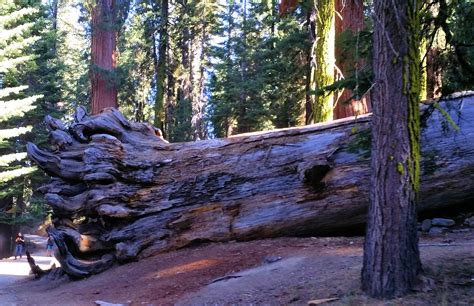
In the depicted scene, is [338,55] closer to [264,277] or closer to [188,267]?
[188,267]

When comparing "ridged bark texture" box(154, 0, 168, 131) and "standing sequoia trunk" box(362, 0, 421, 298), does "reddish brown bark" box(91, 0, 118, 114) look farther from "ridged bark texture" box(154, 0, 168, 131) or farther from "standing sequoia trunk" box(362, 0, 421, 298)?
"standing sequoia trunk" box(362, 0, 421, 298)

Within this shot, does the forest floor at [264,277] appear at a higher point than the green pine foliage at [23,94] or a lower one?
lower

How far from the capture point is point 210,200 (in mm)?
10898

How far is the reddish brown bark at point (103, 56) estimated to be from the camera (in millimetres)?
18188

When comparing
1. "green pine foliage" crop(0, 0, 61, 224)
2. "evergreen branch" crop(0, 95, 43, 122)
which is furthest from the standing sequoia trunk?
"green pine foliage" crop(0, 0, 61, 224)

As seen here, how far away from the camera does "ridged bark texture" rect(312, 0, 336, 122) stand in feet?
40.9

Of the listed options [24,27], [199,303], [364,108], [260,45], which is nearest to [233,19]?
[260,45]

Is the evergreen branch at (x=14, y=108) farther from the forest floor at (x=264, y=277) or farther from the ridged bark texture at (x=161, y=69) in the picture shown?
the forest floor at (x=264, y=277)

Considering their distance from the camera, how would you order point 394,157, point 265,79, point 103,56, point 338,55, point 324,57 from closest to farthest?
point 394,157 < point 338,55 < point 324,57 < point 103,56 < point 265,79

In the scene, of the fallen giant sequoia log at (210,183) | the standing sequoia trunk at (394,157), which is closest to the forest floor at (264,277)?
the standing sequoia trunk at (394,157)

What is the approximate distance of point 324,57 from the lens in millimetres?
12758

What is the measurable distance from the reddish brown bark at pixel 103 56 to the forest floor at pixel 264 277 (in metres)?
8.63

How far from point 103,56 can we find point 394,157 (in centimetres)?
1583

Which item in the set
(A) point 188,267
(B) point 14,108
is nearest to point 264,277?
(A) point 188,267
